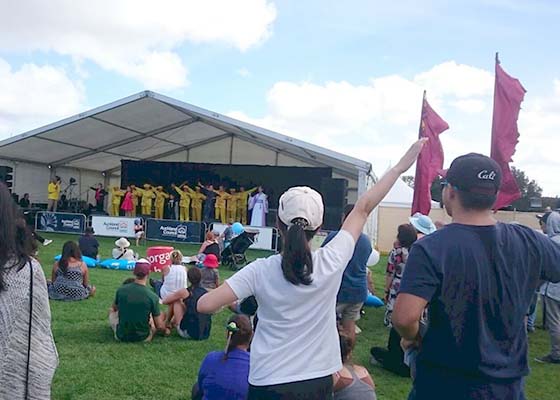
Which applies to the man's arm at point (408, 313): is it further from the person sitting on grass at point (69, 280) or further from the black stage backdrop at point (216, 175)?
the black stage backdrop at point (216, 175)

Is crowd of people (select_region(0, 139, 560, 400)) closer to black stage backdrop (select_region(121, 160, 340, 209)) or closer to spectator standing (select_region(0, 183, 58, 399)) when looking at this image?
spectator standing (select_region(0, 183, 58, 399))

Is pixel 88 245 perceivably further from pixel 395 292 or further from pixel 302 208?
pixel 302 208

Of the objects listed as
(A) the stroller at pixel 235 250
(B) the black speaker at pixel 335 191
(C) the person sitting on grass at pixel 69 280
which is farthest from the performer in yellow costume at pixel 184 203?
(C) the person sitting on grass at pixel 69 280

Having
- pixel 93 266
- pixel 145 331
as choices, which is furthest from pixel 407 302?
pixel 93 266

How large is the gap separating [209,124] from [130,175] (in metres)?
5.27

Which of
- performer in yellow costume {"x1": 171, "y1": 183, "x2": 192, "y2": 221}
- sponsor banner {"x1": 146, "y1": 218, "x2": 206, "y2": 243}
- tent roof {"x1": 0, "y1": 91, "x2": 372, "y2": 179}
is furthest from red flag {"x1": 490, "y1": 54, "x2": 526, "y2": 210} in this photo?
performer in yellow costume {"x1": 171, "y1": 183, "x2": 192, "y2": 221}

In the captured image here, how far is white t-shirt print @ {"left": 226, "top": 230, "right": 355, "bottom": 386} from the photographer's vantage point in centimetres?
212

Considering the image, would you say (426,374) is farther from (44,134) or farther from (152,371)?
(44,134)

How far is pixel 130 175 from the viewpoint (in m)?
24.8

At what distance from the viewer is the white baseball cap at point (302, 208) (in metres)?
2.19

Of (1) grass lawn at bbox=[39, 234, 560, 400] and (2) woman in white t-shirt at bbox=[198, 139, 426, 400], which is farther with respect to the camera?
(1) grass lawn at bbox=[39, 234, 560, 400]

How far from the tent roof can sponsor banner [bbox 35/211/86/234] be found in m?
2.62

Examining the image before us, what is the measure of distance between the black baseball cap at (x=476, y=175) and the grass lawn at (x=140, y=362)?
11.5ft

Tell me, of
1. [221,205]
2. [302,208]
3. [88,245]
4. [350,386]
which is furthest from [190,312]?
[221,205]
